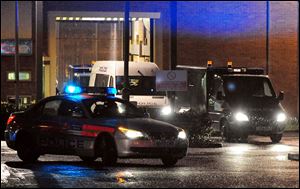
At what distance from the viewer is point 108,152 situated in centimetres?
1441

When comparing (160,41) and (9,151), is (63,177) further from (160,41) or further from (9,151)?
(160,41)

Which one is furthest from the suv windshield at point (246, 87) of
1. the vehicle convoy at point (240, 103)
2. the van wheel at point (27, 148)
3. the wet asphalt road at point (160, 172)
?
the van wheel at point (27, 148)

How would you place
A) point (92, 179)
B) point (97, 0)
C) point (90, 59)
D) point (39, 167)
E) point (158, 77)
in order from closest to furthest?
point (92, 179), point (39, 167), point (158, 77), point (97, 0), point (90, 59)

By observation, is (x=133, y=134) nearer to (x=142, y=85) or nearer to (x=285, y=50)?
(x=142, y=85)

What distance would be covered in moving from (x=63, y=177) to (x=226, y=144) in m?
9.77

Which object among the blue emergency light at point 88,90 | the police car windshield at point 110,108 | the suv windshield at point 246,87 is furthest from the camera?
the suv windshield at point 246,87

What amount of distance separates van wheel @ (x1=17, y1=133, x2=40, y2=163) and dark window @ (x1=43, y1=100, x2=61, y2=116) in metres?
0.60

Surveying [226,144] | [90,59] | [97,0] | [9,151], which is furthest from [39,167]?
[90,59]

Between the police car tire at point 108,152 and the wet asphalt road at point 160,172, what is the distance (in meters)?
0.16

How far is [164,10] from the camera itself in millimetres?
35406

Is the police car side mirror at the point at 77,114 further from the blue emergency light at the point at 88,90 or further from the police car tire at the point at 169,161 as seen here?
the police car tire at the point at 169,161

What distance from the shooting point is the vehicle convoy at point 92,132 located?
14.2 meters

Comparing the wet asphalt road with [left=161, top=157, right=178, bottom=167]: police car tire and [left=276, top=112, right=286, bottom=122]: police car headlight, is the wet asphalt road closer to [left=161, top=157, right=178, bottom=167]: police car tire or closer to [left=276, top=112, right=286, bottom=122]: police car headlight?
[left=161, top=157, right=178, bottom=167]: police car tire

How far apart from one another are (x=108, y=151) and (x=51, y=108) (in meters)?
1.87
